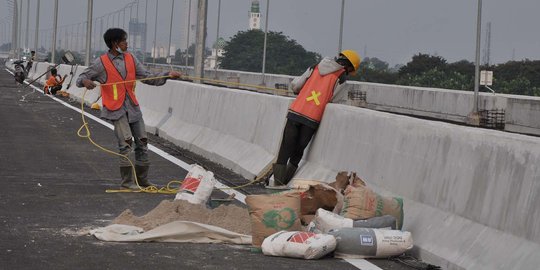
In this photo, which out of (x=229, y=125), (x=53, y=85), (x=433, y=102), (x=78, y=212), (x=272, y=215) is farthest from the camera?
(x=53, y=85)

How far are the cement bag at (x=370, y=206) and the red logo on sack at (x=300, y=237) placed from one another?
Result: 2.80 ft

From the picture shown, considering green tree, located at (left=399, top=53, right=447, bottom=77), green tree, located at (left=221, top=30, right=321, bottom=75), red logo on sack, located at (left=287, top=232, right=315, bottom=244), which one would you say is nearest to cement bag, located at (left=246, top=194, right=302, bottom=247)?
red logo on sack, located at (left=287, top=232, right=315, bottom=244)

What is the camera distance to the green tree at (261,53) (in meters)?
141

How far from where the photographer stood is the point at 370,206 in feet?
36.3

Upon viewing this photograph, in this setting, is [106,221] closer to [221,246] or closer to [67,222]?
[67,222]

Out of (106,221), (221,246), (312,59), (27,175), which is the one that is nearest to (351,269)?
(221,246)

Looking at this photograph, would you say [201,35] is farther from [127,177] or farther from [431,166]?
[431,166]

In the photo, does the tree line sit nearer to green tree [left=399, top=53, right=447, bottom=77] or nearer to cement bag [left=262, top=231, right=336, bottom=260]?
green tree [left=399, top=53, right=447, bottom=77]

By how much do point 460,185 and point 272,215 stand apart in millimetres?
1596

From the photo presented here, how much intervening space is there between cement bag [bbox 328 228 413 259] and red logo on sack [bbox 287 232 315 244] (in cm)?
25

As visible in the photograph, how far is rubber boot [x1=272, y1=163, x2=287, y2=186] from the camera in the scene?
15297 millimetres

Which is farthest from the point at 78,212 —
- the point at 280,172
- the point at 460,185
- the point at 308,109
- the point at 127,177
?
the point at 460,185

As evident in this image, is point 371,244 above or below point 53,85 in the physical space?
below

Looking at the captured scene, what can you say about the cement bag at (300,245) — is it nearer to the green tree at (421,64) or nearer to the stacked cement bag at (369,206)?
the stacked cement bag at (369,206)
